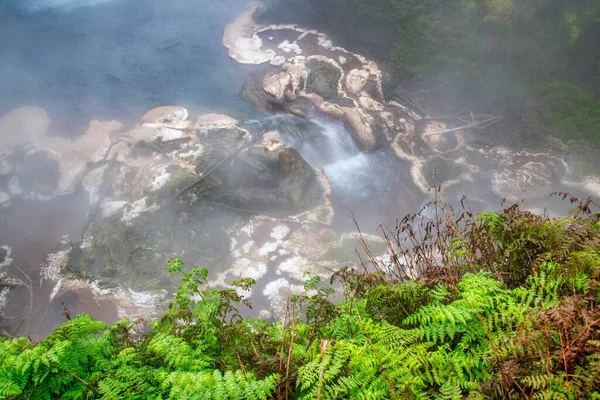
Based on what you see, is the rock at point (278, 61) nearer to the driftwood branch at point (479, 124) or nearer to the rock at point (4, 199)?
the driftwood branch at point (479, 124)

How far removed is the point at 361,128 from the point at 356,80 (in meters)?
2.45

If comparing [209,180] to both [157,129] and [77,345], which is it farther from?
[77,345]

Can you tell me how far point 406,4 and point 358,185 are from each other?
1020cm

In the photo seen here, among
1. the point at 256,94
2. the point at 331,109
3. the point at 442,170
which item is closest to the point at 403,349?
the point at 442,170

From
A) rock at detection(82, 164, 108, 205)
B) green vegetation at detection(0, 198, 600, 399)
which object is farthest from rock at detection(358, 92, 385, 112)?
green vegetation at detection(0, 198, 600, 399)

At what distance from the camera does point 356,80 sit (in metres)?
13.0

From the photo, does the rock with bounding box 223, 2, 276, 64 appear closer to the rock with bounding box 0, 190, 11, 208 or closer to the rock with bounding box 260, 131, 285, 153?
the rock with bounding box 260, 131, 285, 153

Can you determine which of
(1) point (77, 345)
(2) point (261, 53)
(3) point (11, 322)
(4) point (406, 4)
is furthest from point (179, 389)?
(4) point (406, 4)

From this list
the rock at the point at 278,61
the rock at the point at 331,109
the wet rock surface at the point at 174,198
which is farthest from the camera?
the rock at the point at 278,61

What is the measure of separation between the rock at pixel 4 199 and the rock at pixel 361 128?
35.4ft

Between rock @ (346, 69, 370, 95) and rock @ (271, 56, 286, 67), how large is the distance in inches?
108

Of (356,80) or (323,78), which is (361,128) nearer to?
(356,80)

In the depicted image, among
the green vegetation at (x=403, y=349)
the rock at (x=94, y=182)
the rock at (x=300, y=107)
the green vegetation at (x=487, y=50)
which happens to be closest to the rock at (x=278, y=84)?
the rock at (x=300, y=107)

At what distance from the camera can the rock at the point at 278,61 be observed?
1367 cm
